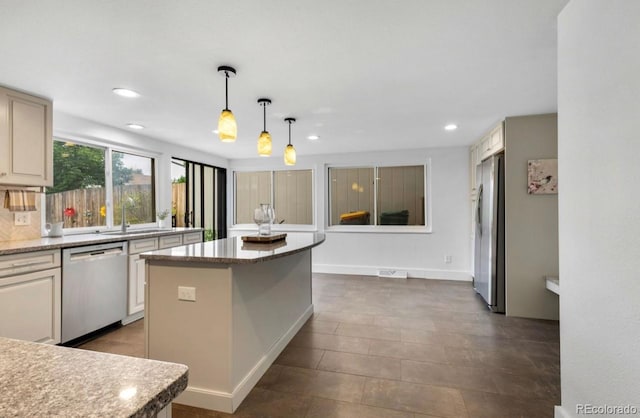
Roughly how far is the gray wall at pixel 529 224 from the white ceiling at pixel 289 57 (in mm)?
259

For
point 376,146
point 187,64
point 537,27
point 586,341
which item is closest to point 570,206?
point 586,341

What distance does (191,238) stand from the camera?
4.29 m

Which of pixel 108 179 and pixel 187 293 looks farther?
pixel 108 179

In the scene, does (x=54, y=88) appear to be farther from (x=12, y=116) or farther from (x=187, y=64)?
(x=187, y=64)

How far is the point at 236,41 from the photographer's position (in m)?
1.89

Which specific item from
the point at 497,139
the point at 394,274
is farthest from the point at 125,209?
the point at 497,139

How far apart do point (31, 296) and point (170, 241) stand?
5.03 ft

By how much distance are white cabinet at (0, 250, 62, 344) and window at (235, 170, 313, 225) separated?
3709 mm

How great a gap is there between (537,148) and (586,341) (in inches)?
103

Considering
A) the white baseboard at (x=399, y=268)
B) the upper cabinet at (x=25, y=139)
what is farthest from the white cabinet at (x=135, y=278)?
the white baseboard at (x=399, y=268)

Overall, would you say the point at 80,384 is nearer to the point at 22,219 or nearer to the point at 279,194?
the point at 22,219

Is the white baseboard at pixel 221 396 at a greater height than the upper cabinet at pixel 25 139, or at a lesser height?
lesser

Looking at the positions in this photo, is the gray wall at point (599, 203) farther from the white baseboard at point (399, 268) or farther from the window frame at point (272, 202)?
the window frame at point (272, 202)

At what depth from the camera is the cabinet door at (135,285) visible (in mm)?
3320
